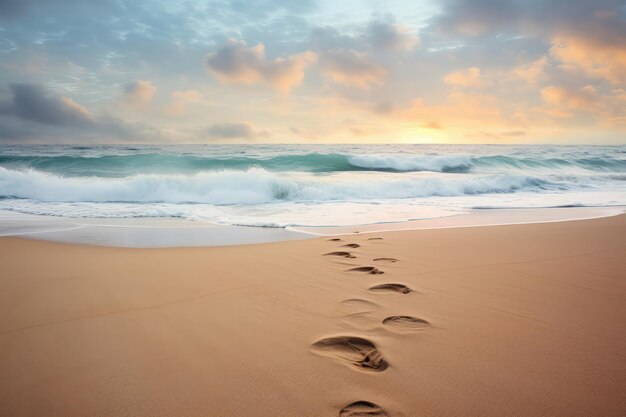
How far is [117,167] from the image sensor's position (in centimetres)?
2089

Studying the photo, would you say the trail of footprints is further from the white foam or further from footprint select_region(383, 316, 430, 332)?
the white foam

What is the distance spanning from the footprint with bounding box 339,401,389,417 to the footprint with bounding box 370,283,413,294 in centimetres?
138

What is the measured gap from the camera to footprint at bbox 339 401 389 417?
1.44 metres

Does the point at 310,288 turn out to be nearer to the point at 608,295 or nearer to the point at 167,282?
the point at 167,282

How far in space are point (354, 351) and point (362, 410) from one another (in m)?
0.47

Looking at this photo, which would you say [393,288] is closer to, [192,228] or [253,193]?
[192,228]

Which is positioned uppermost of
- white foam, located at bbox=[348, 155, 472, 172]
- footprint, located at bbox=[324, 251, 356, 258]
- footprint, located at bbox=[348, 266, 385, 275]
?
white foam, located at bbox=[348, 155, 472, 172]

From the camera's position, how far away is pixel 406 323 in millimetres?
2244

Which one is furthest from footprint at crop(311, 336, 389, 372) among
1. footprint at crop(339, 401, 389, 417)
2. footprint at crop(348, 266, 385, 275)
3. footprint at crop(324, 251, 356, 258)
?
footprint at crop(324, 251, 356, 258)

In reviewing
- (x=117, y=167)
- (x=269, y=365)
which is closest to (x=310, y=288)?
(x=269, y=365)

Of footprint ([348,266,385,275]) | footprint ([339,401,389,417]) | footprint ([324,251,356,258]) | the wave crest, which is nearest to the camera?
footprint ([339,401,389,417])

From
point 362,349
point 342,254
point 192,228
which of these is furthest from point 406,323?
point 192,228

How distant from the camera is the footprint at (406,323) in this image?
2178mm

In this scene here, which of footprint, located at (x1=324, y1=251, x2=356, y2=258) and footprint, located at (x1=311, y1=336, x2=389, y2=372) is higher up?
footprint, located at (x1=324, y1=251, x2=356, y2=258)
